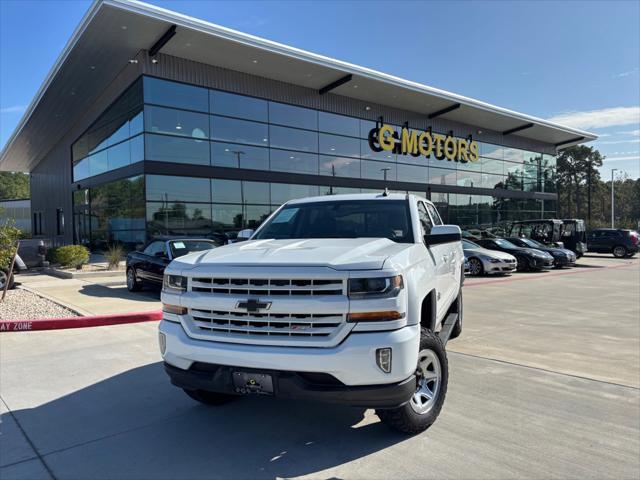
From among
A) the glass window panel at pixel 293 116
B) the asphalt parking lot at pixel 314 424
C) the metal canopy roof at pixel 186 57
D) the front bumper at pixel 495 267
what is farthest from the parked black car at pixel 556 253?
the asphalt parking lot at pixel 314 424

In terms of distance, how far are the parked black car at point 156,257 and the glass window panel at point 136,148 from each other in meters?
8.62

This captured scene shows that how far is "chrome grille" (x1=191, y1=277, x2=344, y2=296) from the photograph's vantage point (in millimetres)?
3090

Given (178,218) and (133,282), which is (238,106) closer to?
(178,218)

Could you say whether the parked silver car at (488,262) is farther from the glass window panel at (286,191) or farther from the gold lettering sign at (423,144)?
the gold lettering sign at (423,144)

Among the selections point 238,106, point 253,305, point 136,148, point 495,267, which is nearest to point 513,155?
point 495,267

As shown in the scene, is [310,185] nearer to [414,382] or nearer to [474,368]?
[474,368]

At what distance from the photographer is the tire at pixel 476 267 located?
53.9ft

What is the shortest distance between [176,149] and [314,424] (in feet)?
59.7

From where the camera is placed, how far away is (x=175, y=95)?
A: 788 inches

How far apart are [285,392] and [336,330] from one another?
539mm

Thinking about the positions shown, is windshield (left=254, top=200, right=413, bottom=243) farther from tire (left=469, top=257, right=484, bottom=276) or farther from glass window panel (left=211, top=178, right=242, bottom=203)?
glass window panel (left=211, top=178, right=242, bottom=203)

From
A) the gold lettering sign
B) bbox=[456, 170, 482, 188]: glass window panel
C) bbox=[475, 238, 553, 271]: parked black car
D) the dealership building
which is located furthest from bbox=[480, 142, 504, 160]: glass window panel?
bbox=[475, 238, 553, 271]: parked black car

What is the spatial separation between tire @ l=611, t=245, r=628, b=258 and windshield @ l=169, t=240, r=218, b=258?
25757mm

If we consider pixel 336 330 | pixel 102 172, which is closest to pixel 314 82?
pixel 102 172
